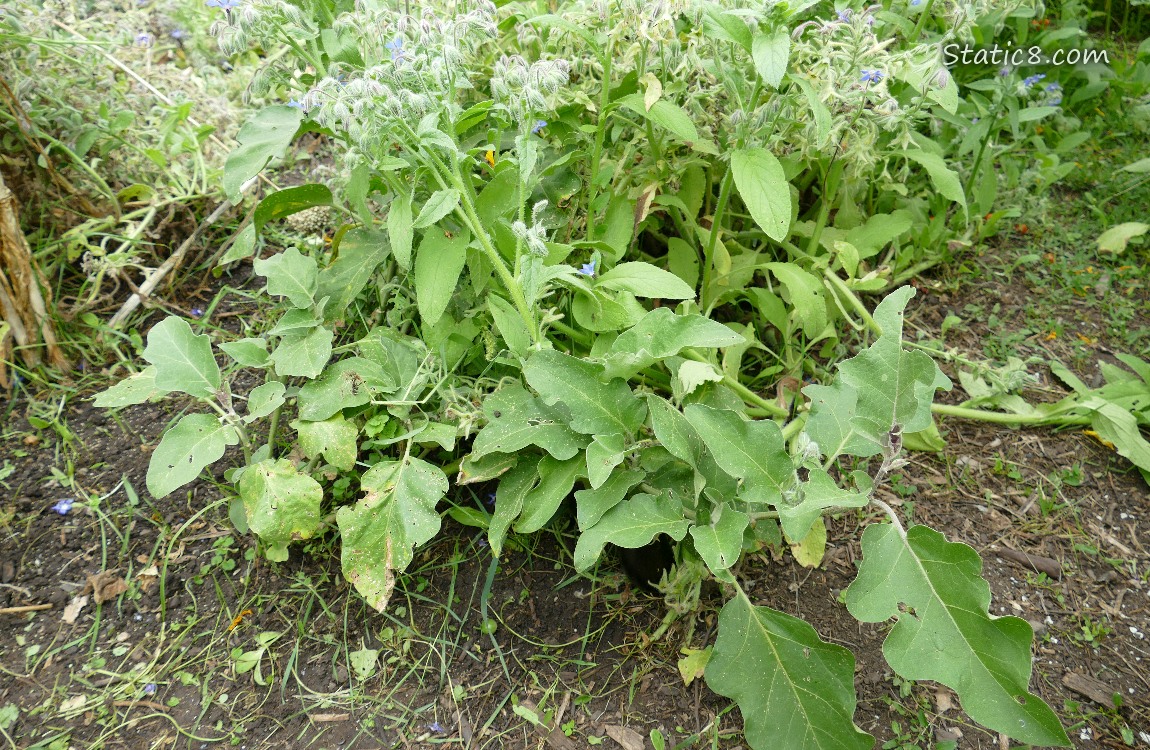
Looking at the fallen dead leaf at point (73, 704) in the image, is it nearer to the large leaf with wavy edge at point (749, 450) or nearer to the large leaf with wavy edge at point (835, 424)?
the large leaf with wavy edge at point (749, 450)

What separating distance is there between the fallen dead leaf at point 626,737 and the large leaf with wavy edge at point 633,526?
1.48ft

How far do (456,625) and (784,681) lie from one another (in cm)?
84

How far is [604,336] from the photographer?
6.79 feet

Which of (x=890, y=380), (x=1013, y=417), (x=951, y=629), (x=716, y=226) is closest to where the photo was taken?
(x=951, y=629)

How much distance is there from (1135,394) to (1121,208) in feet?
3.74

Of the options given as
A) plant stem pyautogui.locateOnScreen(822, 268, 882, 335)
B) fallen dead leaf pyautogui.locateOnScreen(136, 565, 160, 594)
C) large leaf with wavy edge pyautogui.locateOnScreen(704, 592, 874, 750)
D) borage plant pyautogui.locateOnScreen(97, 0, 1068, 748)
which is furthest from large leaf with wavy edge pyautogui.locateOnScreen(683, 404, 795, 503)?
fallen dead leaf pyautogui.locateOnScreen(136, 565, 160, 594)

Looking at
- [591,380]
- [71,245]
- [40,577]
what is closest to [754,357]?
[591,380]

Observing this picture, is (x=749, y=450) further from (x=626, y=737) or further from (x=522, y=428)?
(x=626, y=737)

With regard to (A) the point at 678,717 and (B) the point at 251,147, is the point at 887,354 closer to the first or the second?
(A) the point at 678,717

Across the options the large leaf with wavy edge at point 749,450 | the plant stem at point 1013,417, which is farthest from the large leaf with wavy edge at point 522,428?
the plant stem at point 1013,417

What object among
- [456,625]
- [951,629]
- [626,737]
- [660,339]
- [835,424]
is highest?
[660,339]

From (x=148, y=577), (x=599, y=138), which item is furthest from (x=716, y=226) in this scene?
(x=148, y=577)

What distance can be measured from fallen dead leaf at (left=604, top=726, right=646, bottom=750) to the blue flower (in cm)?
164

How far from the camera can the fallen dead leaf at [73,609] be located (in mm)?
2039
